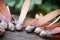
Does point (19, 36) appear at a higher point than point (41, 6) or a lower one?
lower

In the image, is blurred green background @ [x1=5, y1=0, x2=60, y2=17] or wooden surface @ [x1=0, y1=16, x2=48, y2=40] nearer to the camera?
wooden surface @ [x1=0, y1=16, x2=48, y2=40]

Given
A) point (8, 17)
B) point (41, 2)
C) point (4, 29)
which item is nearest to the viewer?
point (4, 29)

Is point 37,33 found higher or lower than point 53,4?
lower

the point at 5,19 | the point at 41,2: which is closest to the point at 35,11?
the point at 41,2

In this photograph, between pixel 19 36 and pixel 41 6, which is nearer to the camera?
pixel 19 36

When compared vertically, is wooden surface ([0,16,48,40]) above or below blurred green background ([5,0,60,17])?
below

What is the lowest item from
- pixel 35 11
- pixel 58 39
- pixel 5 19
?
pixel 58 39

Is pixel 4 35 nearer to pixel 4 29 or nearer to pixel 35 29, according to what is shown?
pixel 4 29

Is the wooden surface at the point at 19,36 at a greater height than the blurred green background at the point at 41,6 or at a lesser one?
lesser

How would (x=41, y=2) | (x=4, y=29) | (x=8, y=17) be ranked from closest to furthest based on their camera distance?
1. (x=4, y=29)
2. (x=8, y=17)
3. (x=41, y=2)

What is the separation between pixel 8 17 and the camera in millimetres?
1002

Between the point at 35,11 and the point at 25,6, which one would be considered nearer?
the point at 25,6

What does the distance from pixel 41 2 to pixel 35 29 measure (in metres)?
0.60

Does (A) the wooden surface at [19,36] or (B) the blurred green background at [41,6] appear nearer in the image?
(A) the wooden surface at [19,36]
